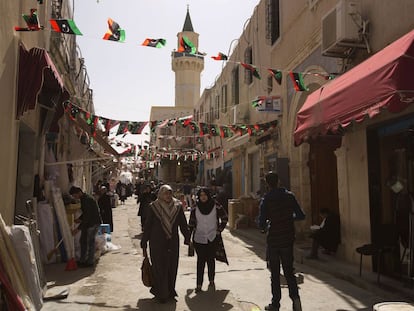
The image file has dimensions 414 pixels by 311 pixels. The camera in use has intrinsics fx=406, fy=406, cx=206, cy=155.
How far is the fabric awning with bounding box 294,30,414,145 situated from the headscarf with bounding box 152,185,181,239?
8.52 feet

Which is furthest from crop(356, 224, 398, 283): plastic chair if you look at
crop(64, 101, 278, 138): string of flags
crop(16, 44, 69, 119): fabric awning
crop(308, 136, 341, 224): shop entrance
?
crop(64, 101, 278, 138): string of flags

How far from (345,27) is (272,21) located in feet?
20.5

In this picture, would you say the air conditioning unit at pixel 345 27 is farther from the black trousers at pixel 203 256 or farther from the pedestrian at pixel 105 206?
the pedestrian at pixel 105 206

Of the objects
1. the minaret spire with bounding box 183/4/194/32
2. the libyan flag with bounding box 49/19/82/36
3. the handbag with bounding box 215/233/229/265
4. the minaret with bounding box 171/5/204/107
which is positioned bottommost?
the handbag with bounding box 215/233/229/265

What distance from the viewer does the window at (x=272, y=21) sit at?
41.5ft

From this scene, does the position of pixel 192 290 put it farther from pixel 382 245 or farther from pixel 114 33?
pixel 114 33

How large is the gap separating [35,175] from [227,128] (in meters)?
7.22

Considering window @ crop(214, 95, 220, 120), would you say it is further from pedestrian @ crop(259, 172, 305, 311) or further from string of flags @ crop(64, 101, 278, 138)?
pedestrian @ crop(259, 172, 305, 311)

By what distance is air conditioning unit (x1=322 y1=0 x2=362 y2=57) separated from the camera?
6.91 metres

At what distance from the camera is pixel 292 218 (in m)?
4.83

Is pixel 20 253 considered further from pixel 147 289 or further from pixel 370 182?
pixel 370 182

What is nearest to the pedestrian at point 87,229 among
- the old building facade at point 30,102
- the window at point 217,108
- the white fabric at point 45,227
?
the white fabric at point 45,227

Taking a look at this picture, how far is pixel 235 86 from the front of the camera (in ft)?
60.2

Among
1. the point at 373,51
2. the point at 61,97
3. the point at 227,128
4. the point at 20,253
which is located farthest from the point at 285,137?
the point at 20,253
